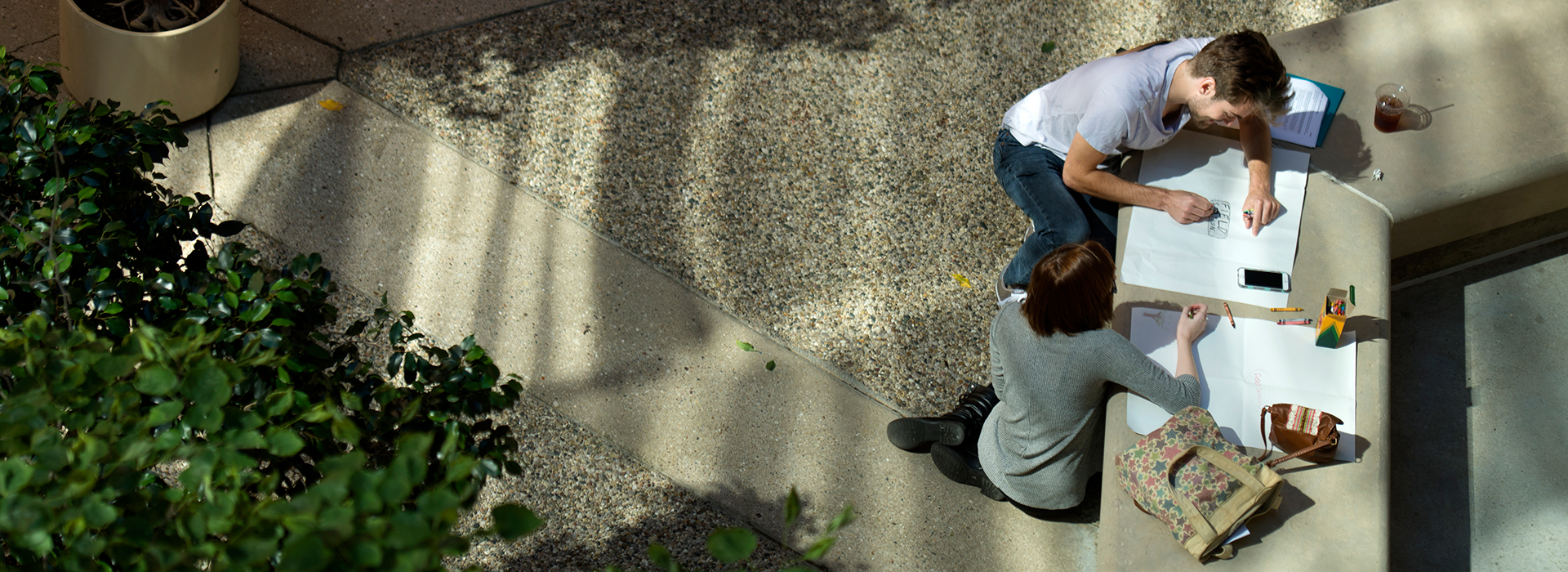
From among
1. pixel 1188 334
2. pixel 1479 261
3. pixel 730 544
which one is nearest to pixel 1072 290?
pixel 1188 334

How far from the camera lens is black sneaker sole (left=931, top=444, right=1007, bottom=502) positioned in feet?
10.6

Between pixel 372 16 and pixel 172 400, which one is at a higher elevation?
pixel 172 400

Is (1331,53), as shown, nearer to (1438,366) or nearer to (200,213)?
(1438,366)

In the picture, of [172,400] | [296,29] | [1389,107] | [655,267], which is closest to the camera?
[172,400]

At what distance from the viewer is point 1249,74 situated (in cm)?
273

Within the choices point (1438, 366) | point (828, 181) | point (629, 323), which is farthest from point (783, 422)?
point (1438, 366)

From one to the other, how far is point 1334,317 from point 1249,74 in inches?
29.0

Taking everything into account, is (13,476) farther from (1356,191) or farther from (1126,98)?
(1356,191)

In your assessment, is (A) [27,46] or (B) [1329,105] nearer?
(B) [1329,105]

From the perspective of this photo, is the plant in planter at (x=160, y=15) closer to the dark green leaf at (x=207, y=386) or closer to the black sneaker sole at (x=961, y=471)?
the dark green leaf at (x=207, y=386)

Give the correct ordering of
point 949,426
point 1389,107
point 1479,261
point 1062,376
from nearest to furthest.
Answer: point 1062,376, point 1389,107, point 949,426, point 1479,261

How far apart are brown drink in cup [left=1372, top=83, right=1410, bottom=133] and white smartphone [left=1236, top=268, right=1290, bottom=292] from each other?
75cm

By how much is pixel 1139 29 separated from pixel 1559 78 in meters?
1.68

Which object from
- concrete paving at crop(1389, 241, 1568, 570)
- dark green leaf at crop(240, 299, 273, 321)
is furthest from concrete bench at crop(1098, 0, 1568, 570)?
dark green leaf at crop(240, 299, 273, 321)
